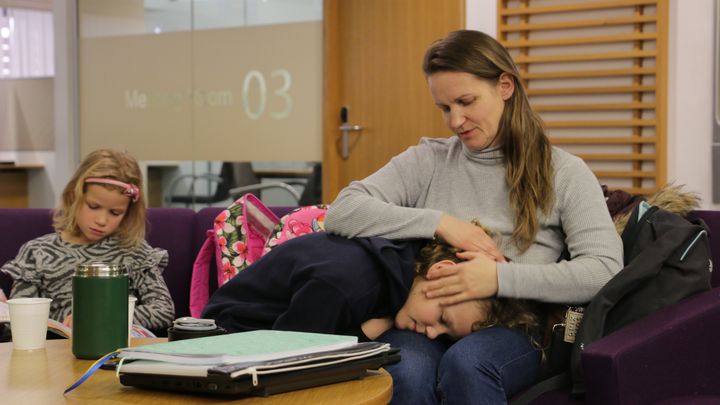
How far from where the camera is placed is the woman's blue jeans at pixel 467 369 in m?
1.98

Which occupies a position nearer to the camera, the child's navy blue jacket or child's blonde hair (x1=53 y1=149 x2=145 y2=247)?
the child's navy blue jacket

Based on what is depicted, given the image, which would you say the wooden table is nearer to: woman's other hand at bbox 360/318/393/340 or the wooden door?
woman's other hand at bbox 360/318/393/340

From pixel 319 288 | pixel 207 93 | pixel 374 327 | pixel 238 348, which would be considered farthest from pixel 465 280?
pixel 207 93

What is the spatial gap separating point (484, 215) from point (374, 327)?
50 cm

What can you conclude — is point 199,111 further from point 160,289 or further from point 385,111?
point 160,289

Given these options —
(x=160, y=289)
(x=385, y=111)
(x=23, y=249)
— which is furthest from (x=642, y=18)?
(x=23, y=249)

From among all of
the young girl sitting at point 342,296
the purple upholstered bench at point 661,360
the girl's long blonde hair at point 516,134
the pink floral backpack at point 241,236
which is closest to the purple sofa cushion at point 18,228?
the pink floral backpack at point 241,236

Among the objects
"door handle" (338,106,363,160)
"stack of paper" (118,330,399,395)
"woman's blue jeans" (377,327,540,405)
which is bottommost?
"woman's blue jeans" (377,327,540,405)

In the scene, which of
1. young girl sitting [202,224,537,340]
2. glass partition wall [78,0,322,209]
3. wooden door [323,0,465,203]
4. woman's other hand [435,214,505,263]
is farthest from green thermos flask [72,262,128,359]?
glass partition wall [78,0,322,209]

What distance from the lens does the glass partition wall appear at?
5695mm

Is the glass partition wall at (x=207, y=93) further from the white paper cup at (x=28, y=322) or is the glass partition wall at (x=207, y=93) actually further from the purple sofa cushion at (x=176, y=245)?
the white paper cup at (x=28, y=322)

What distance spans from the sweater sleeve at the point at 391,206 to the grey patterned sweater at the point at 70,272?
745 mm

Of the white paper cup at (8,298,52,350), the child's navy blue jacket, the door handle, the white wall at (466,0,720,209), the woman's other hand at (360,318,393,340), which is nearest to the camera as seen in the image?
the white paper cup at (8,298,52,350)

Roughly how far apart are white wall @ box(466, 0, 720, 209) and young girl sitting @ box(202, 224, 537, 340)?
2367 mm
